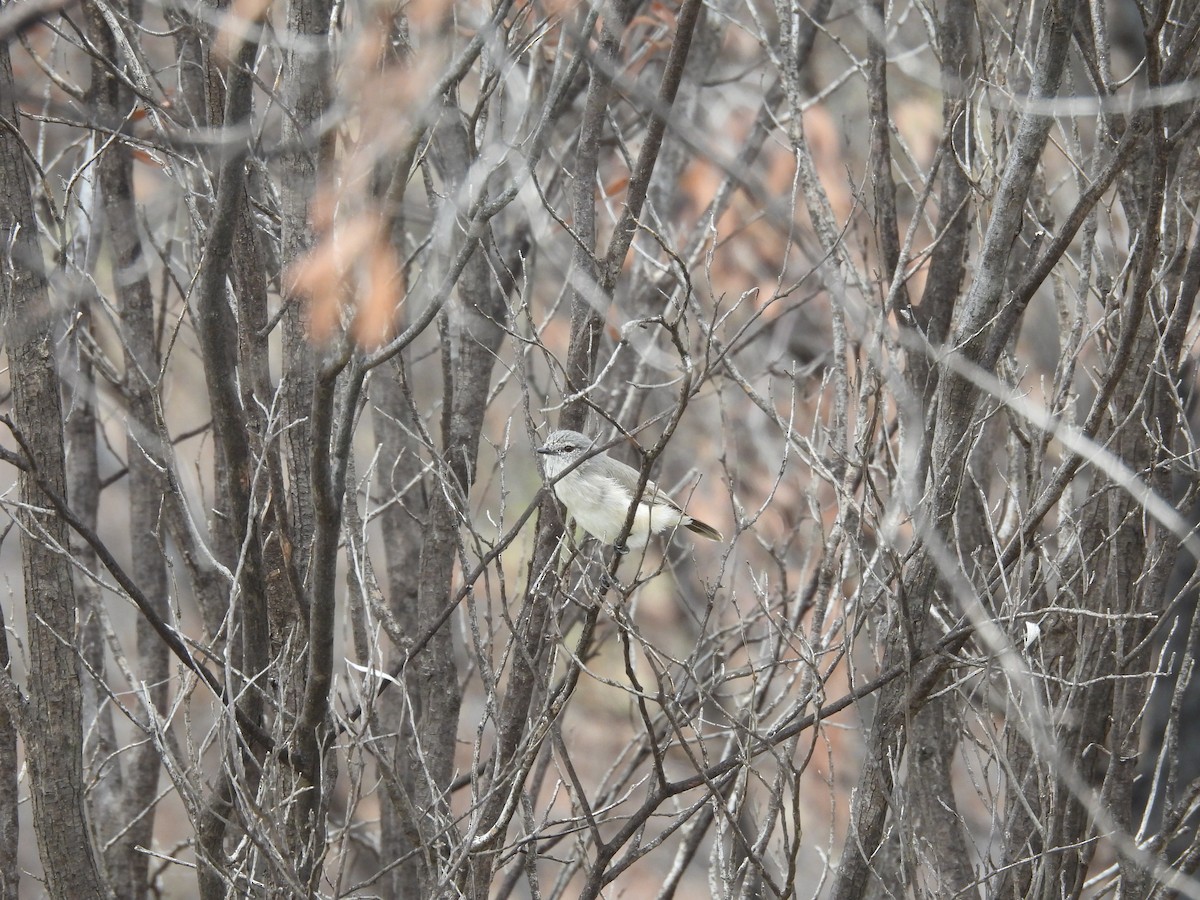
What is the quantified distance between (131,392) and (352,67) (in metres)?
2.89

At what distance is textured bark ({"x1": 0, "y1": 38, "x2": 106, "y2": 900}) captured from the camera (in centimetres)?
362

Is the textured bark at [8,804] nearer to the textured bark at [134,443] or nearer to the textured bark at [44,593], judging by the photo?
the textured bark at [44,593]

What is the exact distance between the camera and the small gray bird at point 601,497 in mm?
4824

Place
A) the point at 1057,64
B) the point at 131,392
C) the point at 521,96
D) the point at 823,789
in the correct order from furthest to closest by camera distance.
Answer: the point at 823,789
the point at 131,392
the point at 521,96
the point at 1057,64

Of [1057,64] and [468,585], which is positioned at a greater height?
[1057,64]

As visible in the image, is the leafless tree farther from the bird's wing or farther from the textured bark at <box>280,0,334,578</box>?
the bird's wing

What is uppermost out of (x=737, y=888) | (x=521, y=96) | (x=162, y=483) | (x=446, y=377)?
(x=521, y=96)

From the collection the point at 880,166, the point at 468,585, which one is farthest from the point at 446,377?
the point at 880,166

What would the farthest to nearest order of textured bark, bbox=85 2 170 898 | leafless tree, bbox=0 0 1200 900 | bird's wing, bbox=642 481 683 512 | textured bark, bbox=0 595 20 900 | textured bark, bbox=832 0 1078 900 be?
1. bird's wing, bbox=642 481 683 512
2. textured bark, bbox=85 2 170 898
3. textured bark, bbox=0 595 20 900
4. textured bark, bbox=832 0 1078 900
5. leafless tree, bbox=0 0 1200 900

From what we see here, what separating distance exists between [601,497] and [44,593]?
240 centimetres

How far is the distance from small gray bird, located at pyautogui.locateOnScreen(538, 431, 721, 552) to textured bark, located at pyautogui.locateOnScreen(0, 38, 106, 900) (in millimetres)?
1861

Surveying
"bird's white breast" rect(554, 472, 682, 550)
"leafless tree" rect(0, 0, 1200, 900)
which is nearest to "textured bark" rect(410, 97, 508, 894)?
"leafless tree" rect(0, 0, 1200, 900)

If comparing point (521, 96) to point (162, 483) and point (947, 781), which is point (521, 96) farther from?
point (947, 781)

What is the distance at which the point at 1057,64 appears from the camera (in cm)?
308
